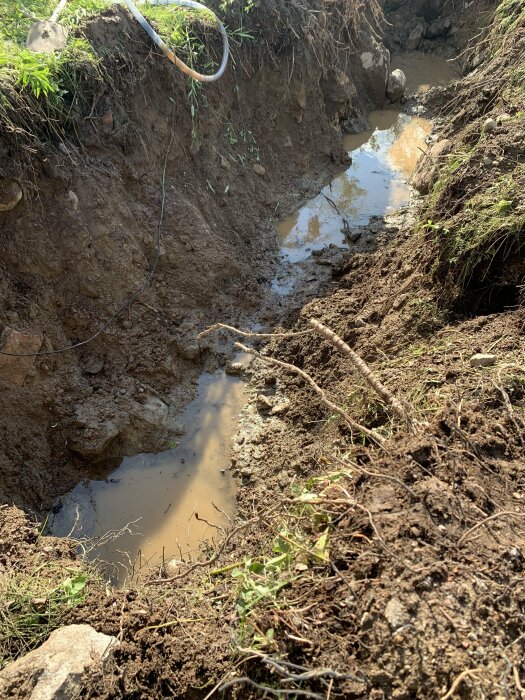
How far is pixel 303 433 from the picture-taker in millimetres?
3496

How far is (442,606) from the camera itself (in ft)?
5.27

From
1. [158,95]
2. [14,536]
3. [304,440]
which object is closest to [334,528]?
[304,440]

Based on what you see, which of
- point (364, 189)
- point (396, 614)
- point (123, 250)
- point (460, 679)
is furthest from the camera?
point (364, 189)

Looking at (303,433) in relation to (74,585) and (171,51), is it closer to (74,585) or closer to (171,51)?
(74,585)

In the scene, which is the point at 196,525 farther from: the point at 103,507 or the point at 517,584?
the point at 517,584

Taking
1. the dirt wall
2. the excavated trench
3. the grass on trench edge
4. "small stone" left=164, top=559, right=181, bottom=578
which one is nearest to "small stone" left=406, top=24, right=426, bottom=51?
the excavated trench

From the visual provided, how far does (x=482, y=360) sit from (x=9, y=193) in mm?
3134

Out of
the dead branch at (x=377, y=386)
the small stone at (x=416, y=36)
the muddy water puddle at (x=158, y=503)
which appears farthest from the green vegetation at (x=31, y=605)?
the small stone at (x=416, y=36)

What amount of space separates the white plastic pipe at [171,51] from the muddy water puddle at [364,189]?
164 cm

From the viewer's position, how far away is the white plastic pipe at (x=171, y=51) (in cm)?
397

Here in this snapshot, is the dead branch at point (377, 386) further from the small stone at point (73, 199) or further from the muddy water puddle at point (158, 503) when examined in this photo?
the small stone at point (73, 199)

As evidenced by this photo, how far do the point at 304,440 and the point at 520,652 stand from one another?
197cm

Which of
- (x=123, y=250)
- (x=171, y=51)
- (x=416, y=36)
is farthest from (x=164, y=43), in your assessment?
(x=416, y=36)

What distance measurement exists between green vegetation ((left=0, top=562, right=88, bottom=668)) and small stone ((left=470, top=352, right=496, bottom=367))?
2.26m
